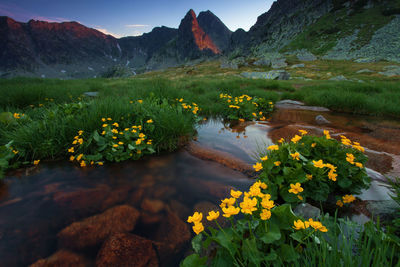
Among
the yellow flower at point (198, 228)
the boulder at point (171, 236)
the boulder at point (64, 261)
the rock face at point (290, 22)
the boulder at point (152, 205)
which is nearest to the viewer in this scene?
the yellow flower at point (198, 228)

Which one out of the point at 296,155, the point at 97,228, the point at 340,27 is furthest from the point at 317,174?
the point at 340,27

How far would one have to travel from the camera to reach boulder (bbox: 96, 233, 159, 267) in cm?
175

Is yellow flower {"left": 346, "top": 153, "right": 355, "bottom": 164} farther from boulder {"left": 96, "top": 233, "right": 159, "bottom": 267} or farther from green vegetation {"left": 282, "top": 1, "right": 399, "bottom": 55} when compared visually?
green vegetation {"left": 282, "top": 1, "right": 399, "bottom": 55}

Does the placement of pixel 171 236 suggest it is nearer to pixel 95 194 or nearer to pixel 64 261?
pixel 64 261

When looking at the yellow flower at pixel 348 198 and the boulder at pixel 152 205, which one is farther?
the boulder at pixel 152 205

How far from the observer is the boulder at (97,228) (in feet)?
6.36

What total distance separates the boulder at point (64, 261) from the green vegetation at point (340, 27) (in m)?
78.7

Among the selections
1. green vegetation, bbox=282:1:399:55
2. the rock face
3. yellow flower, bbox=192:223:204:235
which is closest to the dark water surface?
yellow flower, bbox=192:223:204:235

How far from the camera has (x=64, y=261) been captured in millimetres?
1759

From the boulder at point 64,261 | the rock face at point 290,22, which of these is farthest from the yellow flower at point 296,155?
the rock face at point 290,22

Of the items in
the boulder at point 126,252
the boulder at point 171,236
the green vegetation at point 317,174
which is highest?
the green vegetation at point 317,174

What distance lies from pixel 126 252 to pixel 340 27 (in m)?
105

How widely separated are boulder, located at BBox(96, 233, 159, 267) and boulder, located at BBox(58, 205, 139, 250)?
0.11m

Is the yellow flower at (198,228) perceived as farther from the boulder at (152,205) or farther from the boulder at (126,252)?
the boulder at (152,205)
